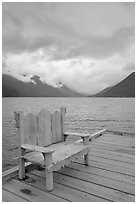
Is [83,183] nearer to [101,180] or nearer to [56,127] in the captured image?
[101,180]

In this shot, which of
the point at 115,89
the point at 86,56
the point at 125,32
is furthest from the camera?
the point at 115,89

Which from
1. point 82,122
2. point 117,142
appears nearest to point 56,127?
point 117,142

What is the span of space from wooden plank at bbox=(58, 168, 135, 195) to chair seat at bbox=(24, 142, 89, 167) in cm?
34

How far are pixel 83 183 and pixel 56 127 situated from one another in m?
1.18

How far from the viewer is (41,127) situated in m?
3.31

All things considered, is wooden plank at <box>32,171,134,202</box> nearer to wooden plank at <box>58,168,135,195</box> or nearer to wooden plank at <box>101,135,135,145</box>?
wooden plank at <box>58,168,135,195</box>

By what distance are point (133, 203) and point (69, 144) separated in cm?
152

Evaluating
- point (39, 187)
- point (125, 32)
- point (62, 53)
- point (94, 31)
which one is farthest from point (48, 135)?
point (62, 53)

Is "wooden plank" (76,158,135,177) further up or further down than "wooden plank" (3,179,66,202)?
further up

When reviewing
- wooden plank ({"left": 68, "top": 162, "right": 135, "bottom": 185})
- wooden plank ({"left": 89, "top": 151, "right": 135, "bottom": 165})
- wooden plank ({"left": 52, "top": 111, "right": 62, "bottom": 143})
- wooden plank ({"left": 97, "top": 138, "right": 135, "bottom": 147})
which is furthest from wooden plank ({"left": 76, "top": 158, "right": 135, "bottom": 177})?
wooden plank ({"left": 97, "top": 138, "right": 135, "bottom": 147})

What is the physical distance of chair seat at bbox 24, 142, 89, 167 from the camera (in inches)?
110

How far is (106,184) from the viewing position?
277 cm

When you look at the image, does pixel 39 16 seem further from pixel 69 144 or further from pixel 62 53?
pixel 62 53

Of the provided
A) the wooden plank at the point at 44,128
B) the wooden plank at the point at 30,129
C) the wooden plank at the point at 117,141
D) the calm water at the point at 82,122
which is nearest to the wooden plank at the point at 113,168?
the wooden plank at the point at 44,128
